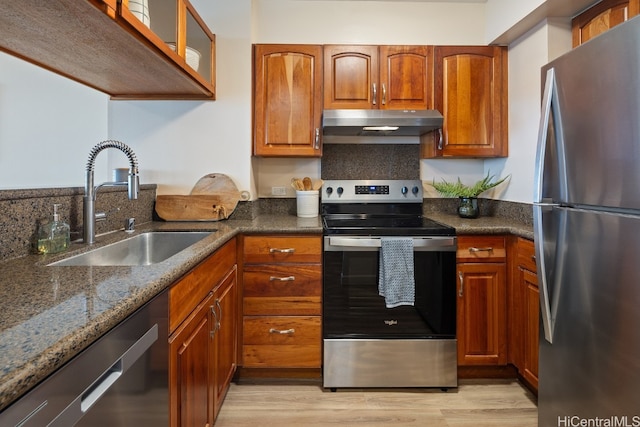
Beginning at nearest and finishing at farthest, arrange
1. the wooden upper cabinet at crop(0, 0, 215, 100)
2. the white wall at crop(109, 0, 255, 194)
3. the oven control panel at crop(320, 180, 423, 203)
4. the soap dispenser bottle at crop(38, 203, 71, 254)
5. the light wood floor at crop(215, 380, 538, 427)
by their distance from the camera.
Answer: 1. the wooden upper cabinet at crop(0, 0, 215, 100)
2. the soap dispenser bottle at crop(38, 203, 71, 254)
3. the light wood floor at crop(215, 380, 538, 427)
4. the white wall at crop(109, 0, 255, 194)
5. the oven control panel at crop(320, 180, 423, 203)

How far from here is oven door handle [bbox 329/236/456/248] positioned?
2.04m

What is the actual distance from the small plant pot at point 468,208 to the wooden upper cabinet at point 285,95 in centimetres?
107

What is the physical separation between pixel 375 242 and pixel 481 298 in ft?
2.26

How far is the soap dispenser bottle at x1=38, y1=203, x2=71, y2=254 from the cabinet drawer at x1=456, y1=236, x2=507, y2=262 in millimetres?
1865

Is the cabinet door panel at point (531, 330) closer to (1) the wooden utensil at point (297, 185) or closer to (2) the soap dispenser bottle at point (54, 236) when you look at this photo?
(1) the wooden utensil at point (297, 185)

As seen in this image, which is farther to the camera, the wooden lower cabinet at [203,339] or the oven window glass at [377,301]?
the oven window glass at [377,301]

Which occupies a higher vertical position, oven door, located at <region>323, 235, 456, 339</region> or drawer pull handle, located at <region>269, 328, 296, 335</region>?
oven door, located at <region>323, 235, 456, 339</region>

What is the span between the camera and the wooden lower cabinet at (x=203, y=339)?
1.13 metres

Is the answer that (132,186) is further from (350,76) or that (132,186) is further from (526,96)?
(526,96)

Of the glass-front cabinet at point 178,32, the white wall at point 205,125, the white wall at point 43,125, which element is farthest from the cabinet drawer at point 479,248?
the white wall at point 43,125

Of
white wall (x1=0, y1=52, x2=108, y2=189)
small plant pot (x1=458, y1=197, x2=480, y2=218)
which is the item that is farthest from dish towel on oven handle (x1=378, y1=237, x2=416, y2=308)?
white wall (x1=0, y1=52, x2=108, y2=189)

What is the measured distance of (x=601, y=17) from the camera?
183 centimetres

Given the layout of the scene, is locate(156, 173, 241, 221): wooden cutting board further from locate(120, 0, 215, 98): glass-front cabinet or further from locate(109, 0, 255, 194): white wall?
locate(120, 0, 215, 98): glass-front cabinet

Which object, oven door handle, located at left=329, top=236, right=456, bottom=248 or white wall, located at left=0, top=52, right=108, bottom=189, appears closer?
oven door handle, located at left=329, top=236, right=456, bottom=248
